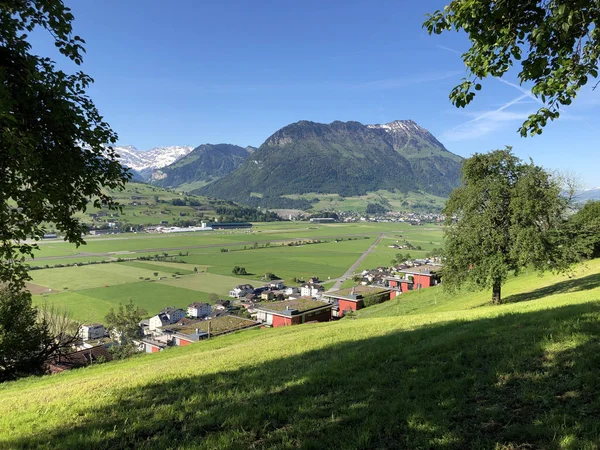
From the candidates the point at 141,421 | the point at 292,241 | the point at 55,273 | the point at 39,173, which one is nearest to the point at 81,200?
the point at 39,173

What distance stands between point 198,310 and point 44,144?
2721 inches

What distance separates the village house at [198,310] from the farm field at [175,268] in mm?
7396

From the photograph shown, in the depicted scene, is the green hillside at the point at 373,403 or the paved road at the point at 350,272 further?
the paved road at the point at 350,272

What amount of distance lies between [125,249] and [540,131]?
156911mm

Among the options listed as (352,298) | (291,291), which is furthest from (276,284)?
(352,298)

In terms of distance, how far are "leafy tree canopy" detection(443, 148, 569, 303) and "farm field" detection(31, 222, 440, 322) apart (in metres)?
64.0

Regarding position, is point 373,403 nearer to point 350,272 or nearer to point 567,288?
point 567,288

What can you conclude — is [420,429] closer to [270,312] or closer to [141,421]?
[141,421]

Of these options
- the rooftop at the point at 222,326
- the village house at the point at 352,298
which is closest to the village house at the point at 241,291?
the village house at the point at 352,298

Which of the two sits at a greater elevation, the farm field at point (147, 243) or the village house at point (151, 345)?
the farm field at point (147, 243)

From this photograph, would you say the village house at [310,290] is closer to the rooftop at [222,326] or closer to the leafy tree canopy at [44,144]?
the rooftop at [222,326]

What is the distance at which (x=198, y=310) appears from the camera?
71125 mm

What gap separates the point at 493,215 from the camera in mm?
22625

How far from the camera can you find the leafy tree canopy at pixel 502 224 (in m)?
21.5
